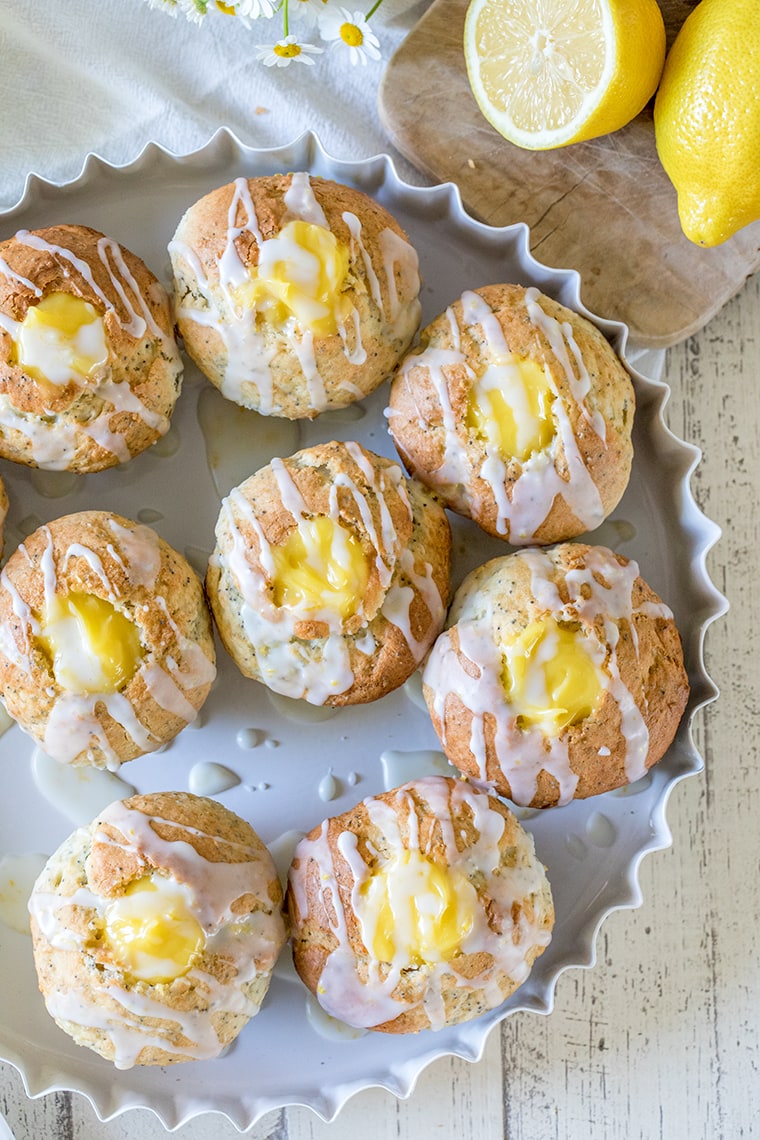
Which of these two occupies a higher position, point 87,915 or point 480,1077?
point 87,915

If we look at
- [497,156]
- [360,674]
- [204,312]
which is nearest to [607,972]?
[360,674]

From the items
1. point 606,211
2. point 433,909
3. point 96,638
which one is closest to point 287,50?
point 606,211

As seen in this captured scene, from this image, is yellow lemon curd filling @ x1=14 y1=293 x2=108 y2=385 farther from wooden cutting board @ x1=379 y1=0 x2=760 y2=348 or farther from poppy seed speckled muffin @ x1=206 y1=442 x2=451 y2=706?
wooden cutting board @ x1=379 y1=0 x2=760 y2=348

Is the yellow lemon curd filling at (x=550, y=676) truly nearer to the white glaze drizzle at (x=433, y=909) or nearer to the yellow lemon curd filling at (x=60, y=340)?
the white glaze drizzle at (x=433, y=909)

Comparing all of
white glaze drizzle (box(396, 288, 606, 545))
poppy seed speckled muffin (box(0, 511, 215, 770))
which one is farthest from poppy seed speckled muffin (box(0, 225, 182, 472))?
white glaze drizzle (box(396, 288, 606, 545))

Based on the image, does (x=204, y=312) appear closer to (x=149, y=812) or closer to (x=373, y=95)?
(x=373, y=95)
